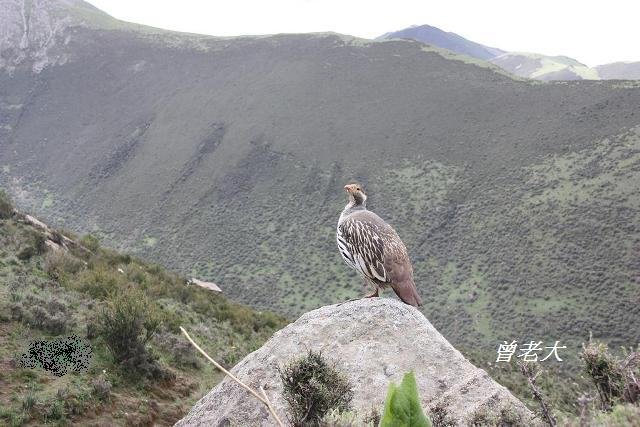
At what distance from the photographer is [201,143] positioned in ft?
245

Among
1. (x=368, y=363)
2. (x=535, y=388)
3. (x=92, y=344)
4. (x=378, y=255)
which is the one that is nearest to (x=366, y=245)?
(x=378, y=255)

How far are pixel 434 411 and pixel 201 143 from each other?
242ft

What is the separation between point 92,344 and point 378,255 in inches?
298

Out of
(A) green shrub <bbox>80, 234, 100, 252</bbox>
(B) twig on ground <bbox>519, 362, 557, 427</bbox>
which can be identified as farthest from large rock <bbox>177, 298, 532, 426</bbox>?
(A) green shrub <bbox>80, 234, 100, 252</bbox>

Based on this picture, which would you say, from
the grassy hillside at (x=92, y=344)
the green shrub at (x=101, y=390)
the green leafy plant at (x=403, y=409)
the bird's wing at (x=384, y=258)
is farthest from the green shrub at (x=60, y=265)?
the green leafy plant at (x=403, y=409)

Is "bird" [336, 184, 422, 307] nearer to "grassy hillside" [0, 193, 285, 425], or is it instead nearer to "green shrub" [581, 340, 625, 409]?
"green shrub" [581, 340, 625, 409]

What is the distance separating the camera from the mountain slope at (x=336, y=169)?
129 feet

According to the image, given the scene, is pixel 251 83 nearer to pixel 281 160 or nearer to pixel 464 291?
pixel 281 160

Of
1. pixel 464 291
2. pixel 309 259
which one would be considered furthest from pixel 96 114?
pixel 464 291

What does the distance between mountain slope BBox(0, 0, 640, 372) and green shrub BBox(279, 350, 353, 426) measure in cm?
3266

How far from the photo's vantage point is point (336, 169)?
2410 inches

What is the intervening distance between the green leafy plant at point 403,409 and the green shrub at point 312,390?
1156 mm

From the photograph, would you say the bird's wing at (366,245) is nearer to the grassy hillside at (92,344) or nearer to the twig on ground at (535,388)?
the twig on ground at (535,388)

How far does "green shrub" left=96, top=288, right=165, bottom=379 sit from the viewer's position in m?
10.5
